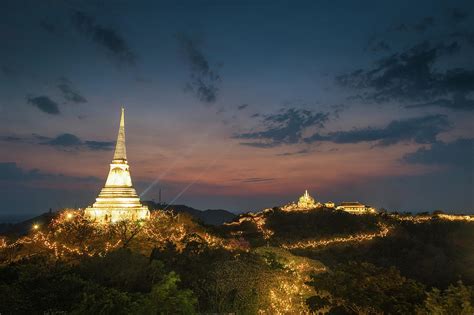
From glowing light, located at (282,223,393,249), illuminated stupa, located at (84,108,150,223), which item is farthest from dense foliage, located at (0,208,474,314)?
glowing light, located at (282,223,393,249)

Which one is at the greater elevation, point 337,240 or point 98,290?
point 98,290

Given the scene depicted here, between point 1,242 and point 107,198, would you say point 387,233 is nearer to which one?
point 107,198

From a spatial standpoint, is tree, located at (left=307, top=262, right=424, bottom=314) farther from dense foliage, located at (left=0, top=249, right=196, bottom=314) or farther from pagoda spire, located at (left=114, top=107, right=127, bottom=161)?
pagoda spire, located at (left=114, top=107, right=127, bottom=161)

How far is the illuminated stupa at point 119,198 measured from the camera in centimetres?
3275

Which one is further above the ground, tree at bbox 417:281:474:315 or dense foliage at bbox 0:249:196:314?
dense foliage at bbox 0:249:196:314

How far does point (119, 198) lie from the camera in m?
34.2

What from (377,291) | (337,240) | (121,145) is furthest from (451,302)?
(121,145)

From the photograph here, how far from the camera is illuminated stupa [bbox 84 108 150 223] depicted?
32750mm

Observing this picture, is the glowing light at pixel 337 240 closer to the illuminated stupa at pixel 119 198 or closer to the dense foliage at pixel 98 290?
the illuminated stupa at pixel 119 198

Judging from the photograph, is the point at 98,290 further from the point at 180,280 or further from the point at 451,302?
the point at 451,302

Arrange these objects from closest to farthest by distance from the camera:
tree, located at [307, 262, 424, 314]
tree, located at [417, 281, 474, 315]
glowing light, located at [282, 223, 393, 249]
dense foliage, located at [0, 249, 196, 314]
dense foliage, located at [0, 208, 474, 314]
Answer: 1. dense foliage, located at [0, 249, 196, 314]
2. tree, located at [417, 281, 474, 315]
3. dense foliage, located at [0, 208, 474, 314]
4. tree, located at [307, 262, 424, 314]
5. glowing light, located at [282, 223, 393, 249]

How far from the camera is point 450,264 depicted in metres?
32.6

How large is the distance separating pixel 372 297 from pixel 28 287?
8914 mm

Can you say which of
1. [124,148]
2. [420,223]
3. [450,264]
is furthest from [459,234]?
[124,148]
